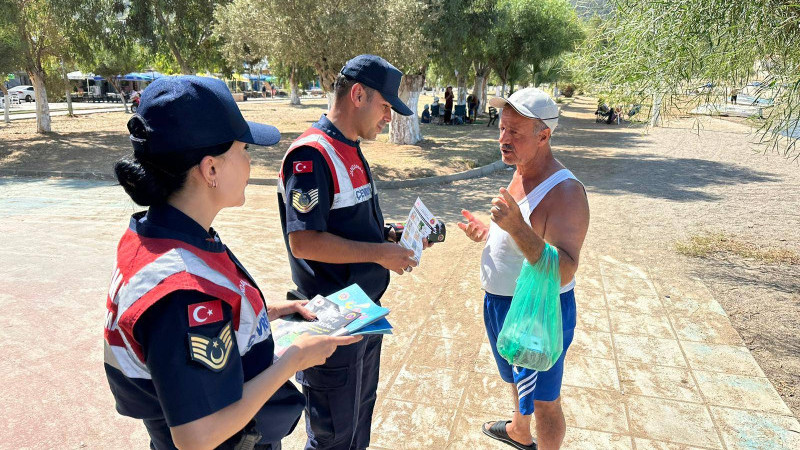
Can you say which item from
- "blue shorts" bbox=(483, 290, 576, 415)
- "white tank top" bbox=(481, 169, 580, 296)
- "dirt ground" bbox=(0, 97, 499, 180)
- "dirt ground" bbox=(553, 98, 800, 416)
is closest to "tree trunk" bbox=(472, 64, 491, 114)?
"dirt ground" bbox=(0, 97, 499, 180)

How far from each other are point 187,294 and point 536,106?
2054mm

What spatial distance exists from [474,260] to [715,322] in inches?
109

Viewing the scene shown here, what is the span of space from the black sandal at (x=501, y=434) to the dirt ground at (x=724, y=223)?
2.08m

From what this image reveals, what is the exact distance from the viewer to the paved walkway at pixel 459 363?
3.31 m

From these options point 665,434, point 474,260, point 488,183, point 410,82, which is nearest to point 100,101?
point 410,82

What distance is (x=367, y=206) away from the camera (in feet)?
8.44

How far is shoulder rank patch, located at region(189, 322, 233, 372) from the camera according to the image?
115 cm

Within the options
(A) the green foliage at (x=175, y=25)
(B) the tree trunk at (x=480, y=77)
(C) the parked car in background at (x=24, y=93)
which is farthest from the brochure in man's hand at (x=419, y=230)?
(C) the parked car in background at (x=24, y=93)

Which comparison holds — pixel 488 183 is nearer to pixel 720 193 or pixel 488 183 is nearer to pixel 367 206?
pixel 720 193

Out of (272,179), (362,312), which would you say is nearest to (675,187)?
(272,179)

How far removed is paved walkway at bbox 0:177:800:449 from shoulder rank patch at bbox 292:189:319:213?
68.1 inches

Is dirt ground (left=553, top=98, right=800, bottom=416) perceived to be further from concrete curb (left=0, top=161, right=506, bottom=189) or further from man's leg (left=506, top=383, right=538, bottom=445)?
concrete curb (left=0, top=161, right=506, bottom=189)

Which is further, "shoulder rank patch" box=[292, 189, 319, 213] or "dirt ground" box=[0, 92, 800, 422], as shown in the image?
"dirt ground" box=[0, 92, 800, 422]

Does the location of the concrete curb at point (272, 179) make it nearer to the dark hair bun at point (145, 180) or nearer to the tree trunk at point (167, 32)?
the tree trunk at point (167, 32)
